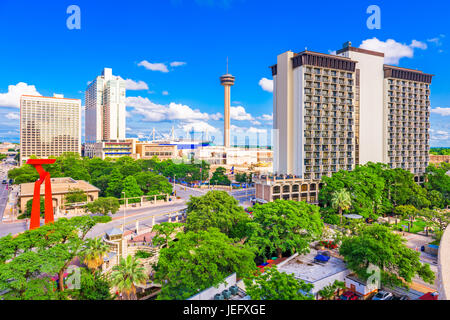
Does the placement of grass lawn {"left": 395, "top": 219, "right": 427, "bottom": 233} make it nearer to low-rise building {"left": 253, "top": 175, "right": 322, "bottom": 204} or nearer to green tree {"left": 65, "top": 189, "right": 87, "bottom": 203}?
low-rise building {"left": 253, "top": 175, "right": 322, "bottom": 204}

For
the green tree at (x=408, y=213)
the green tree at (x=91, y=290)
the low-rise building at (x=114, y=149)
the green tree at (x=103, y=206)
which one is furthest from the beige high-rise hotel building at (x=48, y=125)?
the green tree at (x=408, y=213)

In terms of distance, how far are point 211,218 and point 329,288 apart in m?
17.4

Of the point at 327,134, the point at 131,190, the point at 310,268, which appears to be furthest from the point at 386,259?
the point at 131,190

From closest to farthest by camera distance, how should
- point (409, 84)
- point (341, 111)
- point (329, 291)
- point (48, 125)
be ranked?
point (329, 291)
point (341, 111)
point (409, 84)
point (48, 125)

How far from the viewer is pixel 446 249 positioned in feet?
80.3

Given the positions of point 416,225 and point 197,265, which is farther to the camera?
point 416,225

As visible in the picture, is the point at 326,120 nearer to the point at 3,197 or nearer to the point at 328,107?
the point at 328,107

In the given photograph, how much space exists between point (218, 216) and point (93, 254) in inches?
658

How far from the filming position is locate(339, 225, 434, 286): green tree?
92.7ft

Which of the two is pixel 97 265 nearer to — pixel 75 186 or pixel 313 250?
pixel 313 250

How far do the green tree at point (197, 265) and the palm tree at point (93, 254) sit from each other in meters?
8.21

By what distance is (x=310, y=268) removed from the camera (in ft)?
110

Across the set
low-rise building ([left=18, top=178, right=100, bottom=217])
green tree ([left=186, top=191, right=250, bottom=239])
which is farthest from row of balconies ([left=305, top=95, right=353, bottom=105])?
low-rise building ([left=18, top=178, right=100, bottom=217])
